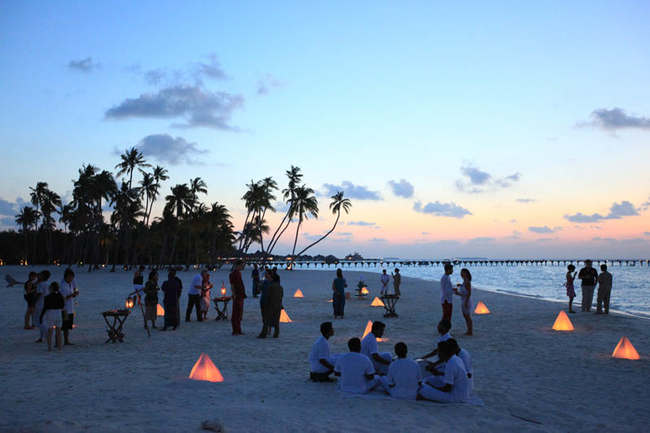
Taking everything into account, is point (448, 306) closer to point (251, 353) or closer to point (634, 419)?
point (251, 353)

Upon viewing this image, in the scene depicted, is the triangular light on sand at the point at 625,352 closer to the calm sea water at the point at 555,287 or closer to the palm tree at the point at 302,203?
the calm sea water at the point at 555,287

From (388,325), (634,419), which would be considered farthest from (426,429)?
(388,325)

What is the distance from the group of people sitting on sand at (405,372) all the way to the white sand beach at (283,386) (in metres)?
0.20

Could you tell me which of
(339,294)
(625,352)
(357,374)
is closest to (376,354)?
(357,374)

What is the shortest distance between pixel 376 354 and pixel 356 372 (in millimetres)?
650

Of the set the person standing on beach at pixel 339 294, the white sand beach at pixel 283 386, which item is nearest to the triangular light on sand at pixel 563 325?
the white sand beach at pixel 283 386

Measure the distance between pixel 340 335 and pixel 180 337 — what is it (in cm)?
433

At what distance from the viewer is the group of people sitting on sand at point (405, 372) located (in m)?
6.66

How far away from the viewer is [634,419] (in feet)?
20.3

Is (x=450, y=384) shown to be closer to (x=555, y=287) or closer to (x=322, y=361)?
(x=322, y=361)

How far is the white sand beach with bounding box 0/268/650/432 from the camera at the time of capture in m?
5.80

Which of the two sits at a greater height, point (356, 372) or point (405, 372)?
point (405, 372)

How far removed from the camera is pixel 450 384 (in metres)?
6.60

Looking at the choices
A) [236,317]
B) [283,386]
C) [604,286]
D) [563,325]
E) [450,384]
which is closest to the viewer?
[450,384]
